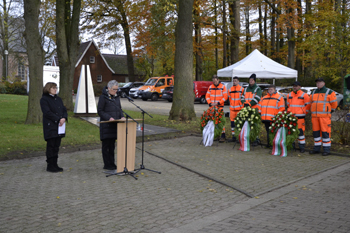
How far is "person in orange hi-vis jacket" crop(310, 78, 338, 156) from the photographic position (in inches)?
365

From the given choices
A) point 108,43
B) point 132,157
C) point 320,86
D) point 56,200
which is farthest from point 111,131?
point 108,43

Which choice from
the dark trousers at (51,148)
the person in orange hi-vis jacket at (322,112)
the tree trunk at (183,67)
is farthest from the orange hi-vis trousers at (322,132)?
the dark trousers at (51,148)

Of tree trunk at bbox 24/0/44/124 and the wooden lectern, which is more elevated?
tree trunk at bbox 24/0/44/124

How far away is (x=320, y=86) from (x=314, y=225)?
18.7 ft

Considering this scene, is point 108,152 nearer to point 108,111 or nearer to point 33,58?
point 108,111

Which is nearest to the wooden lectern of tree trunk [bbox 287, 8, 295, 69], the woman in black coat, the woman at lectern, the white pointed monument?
the woman at lectern

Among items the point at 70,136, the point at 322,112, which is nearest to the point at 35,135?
the point at 70,136

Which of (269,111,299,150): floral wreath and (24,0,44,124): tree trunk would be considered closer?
(269,111,299,150): floral wreath

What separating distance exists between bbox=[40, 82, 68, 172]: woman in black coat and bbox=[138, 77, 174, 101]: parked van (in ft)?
86.4

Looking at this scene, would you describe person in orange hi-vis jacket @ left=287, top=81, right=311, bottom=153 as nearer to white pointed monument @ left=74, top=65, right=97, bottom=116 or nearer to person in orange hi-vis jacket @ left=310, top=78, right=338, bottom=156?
person in orange hi-vis jacket @ left=310, top=78, right=338, bottom=156

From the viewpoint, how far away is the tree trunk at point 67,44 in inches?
691

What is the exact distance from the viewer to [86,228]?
4449 mm

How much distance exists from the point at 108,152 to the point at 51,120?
1.38m

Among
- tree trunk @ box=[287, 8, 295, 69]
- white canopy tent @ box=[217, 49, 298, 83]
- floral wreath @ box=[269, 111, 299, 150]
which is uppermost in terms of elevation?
tree trunk @ box=[287, 8, 295, 69]
